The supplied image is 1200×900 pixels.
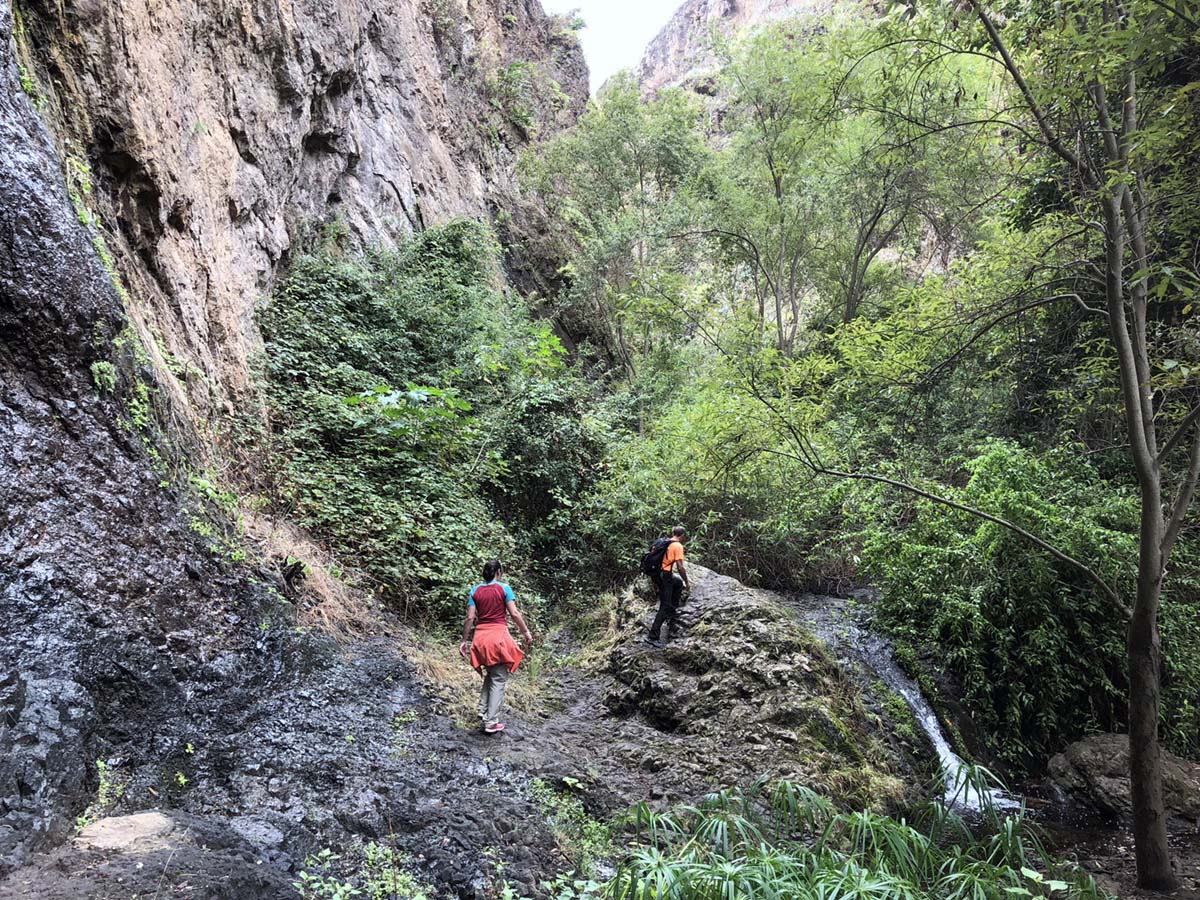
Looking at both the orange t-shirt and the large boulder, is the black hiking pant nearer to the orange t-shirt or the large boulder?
the orange t-shirt

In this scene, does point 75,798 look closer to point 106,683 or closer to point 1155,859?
point 106,683

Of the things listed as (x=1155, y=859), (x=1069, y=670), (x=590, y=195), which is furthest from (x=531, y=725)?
(x=590, y=195)

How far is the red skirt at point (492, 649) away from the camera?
6156 mm

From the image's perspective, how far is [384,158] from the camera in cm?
1495

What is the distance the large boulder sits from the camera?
6823 millimetres

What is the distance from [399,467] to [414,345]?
3.63 meters

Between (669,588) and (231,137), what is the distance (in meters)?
8.75

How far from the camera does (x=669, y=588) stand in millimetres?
8430

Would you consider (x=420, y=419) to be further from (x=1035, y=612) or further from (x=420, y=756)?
(x=1035, y=612)

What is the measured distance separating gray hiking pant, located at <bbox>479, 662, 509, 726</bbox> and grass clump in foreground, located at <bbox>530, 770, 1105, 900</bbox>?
1.77 meters

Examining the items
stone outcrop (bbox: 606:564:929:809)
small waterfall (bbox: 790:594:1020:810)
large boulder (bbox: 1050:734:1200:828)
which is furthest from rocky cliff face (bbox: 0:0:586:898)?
large boulder (bbox: 1050:734:1200:828)

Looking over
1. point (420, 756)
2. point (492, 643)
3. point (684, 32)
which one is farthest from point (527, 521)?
point (684, 32)

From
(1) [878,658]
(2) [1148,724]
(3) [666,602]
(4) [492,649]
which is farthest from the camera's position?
(1) [878,658]

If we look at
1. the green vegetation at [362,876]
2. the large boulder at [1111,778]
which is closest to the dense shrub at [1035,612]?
the large boulder at [1111,778]
